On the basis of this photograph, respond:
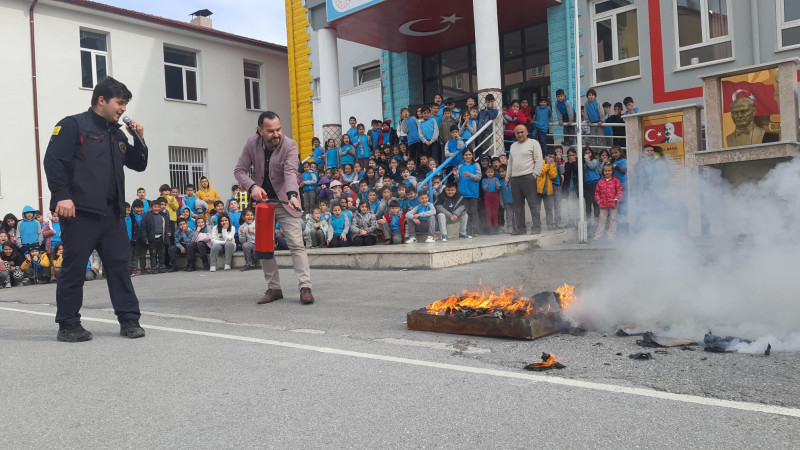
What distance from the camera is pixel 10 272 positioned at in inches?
548

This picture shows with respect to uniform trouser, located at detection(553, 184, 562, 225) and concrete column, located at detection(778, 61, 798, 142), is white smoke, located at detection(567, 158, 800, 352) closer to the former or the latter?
concrete column, located at detection(778, 61, 798, 142)

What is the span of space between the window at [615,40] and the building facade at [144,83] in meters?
14.8

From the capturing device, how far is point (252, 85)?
26891 millimetres


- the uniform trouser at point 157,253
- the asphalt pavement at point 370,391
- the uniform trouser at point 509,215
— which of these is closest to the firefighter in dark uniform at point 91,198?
the asphalt pavement at point 370,391

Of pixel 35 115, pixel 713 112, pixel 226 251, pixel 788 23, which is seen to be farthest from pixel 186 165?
pixel 713 112

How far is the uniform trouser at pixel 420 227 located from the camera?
1232 centimetres

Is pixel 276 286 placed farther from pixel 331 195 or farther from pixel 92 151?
pixel 331 195

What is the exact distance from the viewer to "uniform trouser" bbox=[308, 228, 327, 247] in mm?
13289

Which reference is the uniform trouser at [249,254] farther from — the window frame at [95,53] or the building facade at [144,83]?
the window frame at [95,53]

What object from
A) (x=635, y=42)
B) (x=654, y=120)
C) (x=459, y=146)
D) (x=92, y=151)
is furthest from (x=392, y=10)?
(x=92, y=151)

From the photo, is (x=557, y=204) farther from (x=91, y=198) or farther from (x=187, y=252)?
(x=91, y=198)

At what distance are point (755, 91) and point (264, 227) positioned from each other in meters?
6.75

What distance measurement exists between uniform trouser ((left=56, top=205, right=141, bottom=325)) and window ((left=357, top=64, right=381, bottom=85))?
16.6 metres

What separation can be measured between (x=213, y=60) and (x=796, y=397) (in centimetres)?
2502
